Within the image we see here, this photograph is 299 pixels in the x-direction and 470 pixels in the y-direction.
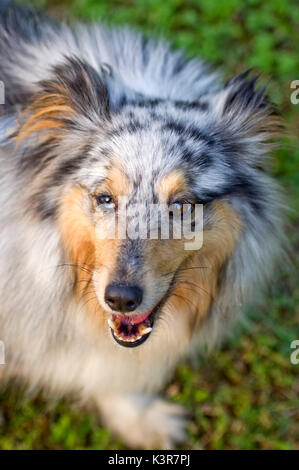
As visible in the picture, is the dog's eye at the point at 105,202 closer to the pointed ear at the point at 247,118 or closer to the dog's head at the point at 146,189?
the dog's head at the point at 146,189

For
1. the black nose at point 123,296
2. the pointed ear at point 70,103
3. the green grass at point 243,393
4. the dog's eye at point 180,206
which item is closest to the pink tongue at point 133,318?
the black nose at point 123,296

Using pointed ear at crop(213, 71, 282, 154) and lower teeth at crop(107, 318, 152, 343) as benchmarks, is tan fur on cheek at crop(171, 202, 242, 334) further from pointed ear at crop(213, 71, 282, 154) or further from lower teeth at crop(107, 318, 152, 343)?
pointed ear at crop(213, 71, 282, 154)

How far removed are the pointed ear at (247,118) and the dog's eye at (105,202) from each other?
55cm

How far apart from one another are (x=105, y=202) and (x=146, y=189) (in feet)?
0.54

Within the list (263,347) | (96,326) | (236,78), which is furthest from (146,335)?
(263,347)

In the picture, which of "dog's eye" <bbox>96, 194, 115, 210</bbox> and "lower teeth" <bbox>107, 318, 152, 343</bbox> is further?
"lower teeth" <bbox>107, 318, 152, 343</bbox>

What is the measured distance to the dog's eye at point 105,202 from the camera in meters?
2.03

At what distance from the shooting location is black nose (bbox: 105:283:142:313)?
6.23ft

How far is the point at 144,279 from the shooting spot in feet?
6.35

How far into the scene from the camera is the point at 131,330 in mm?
2176

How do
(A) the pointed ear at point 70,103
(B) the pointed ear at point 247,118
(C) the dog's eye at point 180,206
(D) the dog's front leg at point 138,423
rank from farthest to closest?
(D) the dog's front leg at point 138,423
(B) the pointed ear at point 247,118
(A) the pointed ear at point 70,103
(C) the dog's eye at point 180,206

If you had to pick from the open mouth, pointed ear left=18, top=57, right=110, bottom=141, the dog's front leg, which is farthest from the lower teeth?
the dog's front leg

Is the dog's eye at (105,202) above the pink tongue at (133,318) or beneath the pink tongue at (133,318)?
above

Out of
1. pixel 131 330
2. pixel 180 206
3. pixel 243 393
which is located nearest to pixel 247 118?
pixel 180 206
